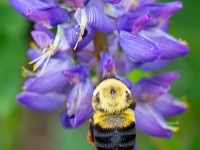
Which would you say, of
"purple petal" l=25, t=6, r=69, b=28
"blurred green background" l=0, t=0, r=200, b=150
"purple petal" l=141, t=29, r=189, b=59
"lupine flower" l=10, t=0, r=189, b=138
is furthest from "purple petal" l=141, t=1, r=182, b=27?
"blurred green background" l=0, t=0, r=200, b=150

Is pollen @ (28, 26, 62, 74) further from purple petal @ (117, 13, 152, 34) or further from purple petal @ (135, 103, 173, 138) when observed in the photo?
purple petal @ (135, 103, 173, 138)

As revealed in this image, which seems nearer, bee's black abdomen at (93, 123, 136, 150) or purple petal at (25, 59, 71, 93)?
bee's black abdomen at (93, 123, 136, 150)

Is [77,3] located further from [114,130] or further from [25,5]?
[114,130]

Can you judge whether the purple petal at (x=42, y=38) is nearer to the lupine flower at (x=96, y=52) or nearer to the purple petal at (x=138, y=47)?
the lupine flower at (x=96, y=52)

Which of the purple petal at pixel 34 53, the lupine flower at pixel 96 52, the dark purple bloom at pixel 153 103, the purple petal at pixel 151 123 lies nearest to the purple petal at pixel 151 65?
the lupine flower at pixel 96 52

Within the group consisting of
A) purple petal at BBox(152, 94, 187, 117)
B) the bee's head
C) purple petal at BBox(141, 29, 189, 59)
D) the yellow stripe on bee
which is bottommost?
purple petal at BBox(152, 94, 187, 117)

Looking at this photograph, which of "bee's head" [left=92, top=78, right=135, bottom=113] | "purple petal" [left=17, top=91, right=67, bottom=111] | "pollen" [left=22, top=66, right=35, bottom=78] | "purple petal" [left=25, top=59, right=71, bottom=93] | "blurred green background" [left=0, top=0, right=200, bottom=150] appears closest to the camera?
"bee's head" [left=92, top=78, right=135, bottom=113]
